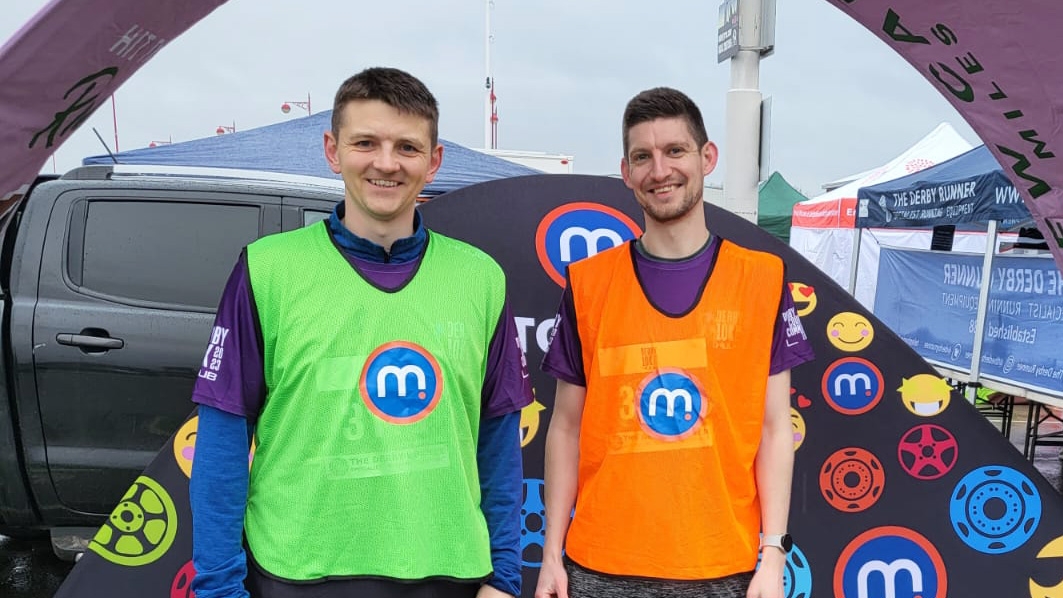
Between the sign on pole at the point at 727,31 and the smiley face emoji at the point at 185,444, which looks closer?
the smiley face emoji at the point at 185,444

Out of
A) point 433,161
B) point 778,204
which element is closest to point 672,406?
point 433,161

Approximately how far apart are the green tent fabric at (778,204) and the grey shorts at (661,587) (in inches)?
704

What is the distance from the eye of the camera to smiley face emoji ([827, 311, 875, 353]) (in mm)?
2734

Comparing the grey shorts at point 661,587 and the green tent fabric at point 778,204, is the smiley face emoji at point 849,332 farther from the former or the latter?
the green tent fabric at point 778,204

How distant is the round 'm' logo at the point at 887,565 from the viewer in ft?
8.98

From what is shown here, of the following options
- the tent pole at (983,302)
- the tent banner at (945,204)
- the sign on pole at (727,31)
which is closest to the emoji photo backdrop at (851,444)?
the sign on pole at (727,31)

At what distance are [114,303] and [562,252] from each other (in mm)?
2289

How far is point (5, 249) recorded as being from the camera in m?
3.75

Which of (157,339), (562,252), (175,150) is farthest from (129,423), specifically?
(175,150)

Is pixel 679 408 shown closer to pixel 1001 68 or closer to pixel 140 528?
pixel 1001 68

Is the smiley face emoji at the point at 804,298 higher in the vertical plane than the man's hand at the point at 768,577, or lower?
higher

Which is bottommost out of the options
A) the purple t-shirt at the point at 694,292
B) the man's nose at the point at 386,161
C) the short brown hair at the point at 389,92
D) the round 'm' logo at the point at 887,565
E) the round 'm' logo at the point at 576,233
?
the round 'm' logo at the point at 887,565

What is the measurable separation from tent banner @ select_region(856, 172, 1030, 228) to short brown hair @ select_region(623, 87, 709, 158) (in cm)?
365

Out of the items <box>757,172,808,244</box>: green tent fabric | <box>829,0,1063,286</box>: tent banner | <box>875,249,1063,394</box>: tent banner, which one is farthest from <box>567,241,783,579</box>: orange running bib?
<box>757,172,808,244</box>: green tent fabric
